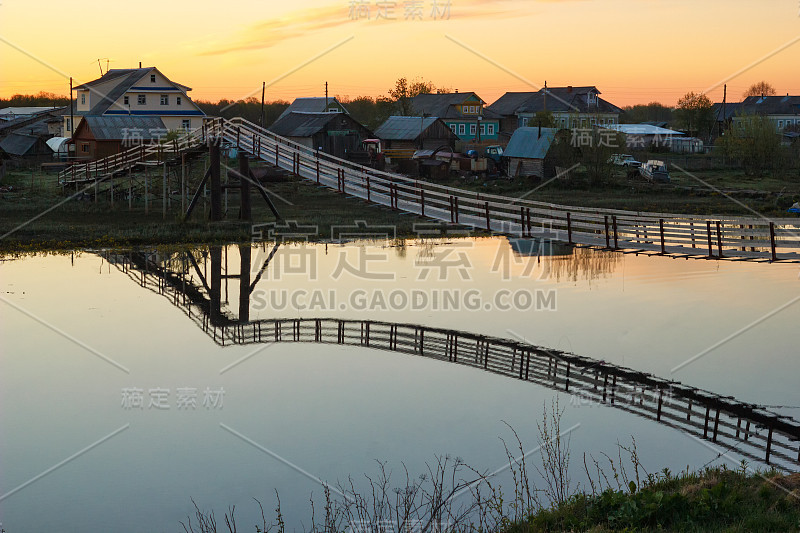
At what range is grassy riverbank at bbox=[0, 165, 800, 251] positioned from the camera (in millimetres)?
34438

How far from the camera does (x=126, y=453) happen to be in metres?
12.9

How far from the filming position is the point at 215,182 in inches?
1471

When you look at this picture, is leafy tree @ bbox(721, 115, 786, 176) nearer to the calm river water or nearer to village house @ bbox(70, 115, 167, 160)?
the calm river water

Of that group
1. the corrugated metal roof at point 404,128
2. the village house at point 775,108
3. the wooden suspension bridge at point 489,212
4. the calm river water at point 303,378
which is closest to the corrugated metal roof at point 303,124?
the corrugated metal roof at point 404,128

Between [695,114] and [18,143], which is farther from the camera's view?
[695,114]

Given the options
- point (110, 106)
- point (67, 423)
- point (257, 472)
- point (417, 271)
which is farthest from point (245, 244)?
point (110, 106)

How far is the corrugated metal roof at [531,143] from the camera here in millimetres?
57938

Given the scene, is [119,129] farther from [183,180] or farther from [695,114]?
[695,114]

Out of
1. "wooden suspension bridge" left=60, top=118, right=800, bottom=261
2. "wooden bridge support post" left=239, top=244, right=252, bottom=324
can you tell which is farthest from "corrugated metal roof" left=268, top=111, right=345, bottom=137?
"wooden bridge support post" left=239, top=244, right=252, bottom=324

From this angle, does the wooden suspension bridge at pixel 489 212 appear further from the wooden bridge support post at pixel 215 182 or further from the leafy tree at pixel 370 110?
the leafy tree at pixel 370 110

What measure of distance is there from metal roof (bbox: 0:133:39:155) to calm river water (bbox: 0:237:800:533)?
4865cm

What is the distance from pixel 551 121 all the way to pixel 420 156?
15153 mm

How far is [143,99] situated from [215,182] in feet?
126

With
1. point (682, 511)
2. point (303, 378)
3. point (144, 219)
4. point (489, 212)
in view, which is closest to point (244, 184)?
point (144, 219)
